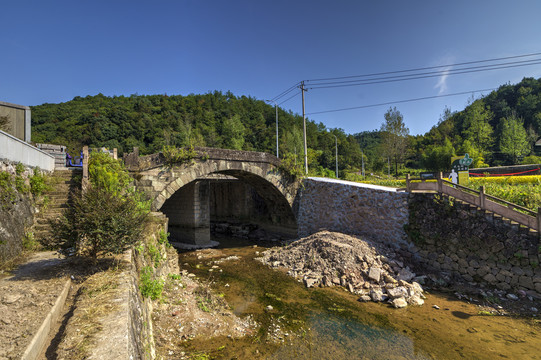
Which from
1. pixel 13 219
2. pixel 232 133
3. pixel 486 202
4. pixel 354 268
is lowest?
pixel 354 268

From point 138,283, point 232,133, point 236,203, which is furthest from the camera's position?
point 232,133

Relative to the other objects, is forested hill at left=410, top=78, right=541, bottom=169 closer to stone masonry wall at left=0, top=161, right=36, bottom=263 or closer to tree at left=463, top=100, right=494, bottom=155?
tree at left=463, top=100, right=494, bottom=155

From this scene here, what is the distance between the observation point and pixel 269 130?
53.6 m

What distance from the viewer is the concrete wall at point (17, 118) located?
8523 millimetres

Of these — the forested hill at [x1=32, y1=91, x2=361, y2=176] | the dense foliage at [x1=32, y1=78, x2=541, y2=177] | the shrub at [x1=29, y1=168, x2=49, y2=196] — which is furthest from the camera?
the forested hill at [x1=32, y1=91, x2=361, y2=176]

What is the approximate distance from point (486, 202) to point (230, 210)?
16.3 m

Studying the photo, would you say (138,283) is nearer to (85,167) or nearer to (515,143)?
(85,167)

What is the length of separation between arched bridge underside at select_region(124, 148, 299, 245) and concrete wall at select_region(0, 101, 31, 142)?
10.2 feet

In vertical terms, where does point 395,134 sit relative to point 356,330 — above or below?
above

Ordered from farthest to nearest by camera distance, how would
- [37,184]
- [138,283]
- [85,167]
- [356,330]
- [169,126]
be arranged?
[169,126], [85,167], [37,184], [356,330], [138,283]

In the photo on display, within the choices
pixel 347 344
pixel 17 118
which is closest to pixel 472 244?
pixel 347 344

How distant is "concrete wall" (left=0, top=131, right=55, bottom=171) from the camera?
6.03m

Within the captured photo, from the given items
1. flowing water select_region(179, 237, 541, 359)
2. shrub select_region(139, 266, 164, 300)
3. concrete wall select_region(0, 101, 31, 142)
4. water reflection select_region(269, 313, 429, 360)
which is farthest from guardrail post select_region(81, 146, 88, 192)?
water reflection select_region(269, 313, 429, 360)

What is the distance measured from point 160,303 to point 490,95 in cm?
6821
